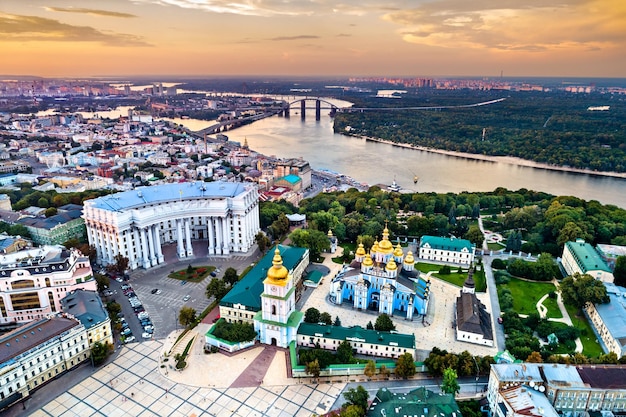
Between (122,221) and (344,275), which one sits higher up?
(122,221)

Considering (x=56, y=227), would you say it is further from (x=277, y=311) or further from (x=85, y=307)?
(x=277, y=311)

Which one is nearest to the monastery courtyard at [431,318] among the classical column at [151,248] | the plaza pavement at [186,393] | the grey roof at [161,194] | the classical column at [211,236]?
the plaza pavement at [186,393]

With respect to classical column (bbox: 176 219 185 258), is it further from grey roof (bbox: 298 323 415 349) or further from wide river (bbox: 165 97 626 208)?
wide river (bbox: 165 97 626 208)

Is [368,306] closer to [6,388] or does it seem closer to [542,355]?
[542,355]

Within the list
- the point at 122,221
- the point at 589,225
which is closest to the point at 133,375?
→ the point at 122,221

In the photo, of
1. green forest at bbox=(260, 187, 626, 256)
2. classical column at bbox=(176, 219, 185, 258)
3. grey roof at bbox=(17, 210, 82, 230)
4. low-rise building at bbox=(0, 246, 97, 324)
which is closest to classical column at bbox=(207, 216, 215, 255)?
classical column at bbox=(176, 219, 185, 258)
